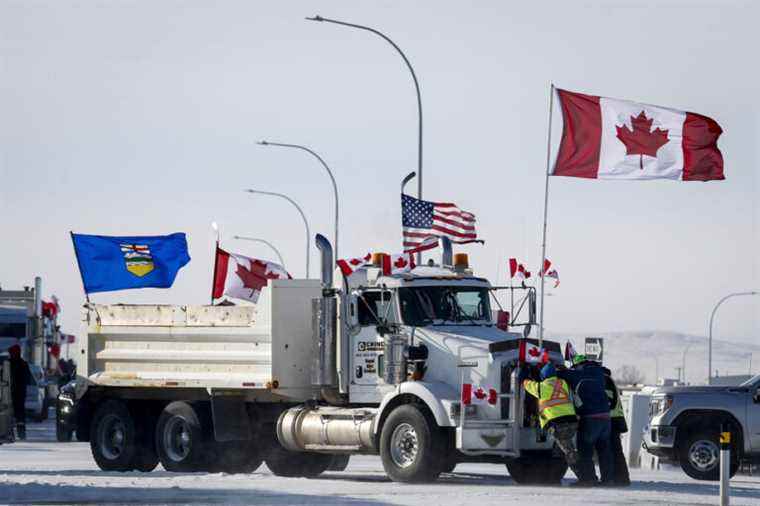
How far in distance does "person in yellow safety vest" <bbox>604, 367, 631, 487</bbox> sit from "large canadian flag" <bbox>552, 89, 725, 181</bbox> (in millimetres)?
3050

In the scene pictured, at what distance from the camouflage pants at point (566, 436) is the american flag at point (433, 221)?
7.00 meters

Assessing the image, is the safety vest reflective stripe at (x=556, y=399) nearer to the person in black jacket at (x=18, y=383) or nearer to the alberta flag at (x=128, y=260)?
the person in black jacket at (x=18, y=383)

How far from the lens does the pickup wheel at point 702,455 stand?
92.0ft

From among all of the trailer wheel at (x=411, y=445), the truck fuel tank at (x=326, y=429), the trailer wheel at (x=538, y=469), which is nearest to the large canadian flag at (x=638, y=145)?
the trailer wheel at (x=538, y=469)

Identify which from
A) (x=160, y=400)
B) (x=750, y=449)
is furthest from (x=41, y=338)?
(x=750, y=449)

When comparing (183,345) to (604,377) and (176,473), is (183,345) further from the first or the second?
(604,377)

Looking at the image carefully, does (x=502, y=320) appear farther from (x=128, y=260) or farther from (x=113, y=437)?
(x=128, y=260)

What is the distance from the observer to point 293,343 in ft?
86.4

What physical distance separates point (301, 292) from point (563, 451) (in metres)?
4.98

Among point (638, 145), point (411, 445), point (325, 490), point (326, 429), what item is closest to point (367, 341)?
point (326, 429)

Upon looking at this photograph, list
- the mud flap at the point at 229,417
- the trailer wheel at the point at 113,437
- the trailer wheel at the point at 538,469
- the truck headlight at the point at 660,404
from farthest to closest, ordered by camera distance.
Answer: the truck headlight at the point at 660,404
the trailer wheel at the point at 113,437
the mud flap at the point at 229,417
the trailer wheel at the point at 538,469

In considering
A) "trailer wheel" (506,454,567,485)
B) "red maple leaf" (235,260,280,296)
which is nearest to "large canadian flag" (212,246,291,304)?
"red maple leaf" (235,260,280,296)

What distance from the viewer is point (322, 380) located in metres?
25.8

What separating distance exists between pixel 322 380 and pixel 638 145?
575 cm
